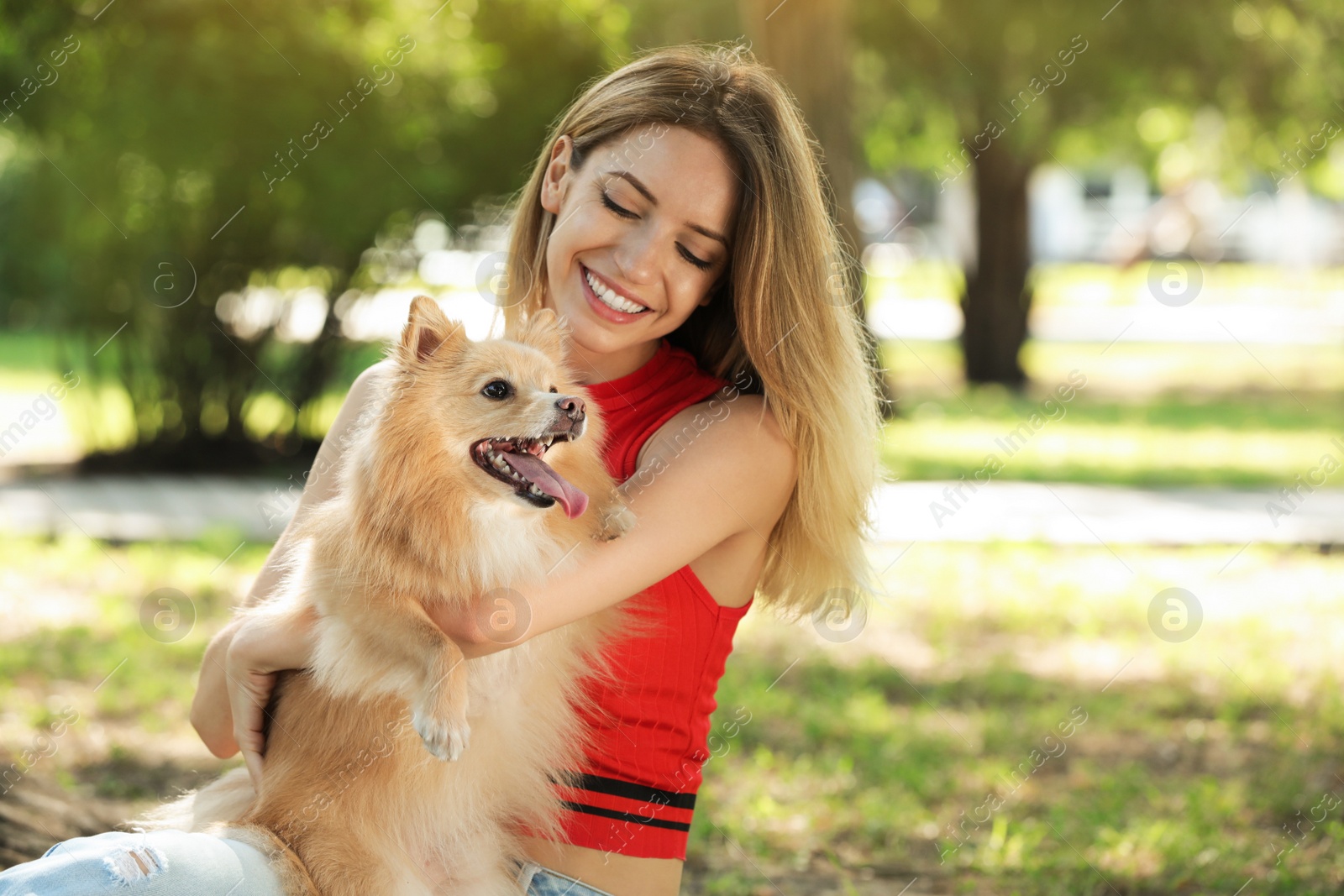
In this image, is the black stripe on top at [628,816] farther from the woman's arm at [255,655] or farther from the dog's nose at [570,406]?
the dog's nose at [570,406]

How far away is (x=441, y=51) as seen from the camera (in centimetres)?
953

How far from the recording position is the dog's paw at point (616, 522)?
8.67 ft

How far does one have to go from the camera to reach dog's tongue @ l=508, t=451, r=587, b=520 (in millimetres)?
2635

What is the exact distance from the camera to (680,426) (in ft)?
9.21

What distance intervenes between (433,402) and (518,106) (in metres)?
7.34

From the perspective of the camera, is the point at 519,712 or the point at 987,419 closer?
the point at 519,712

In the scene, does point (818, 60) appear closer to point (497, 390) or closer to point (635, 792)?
point (497, 390)

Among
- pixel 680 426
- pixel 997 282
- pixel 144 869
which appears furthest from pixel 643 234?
pixel 997 282

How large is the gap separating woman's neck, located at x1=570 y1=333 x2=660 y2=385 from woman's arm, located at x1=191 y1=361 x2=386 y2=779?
19.7 inches

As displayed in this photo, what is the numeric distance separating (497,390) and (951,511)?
6751 mm

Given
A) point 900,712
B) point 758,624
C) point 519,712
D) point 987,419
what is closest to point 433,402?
point 519,712

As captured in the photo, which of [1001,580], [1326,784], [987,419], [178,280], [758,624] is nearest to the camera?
[1326,784]

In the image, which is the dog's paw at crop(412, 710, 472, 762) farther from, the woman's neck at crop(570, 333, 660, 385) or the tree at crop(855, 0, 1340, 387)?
the tree at crop(855, 0, 1340, 387)

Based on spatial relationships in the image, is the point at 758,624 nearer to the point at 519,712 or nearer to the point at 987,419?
the point at 519,712
